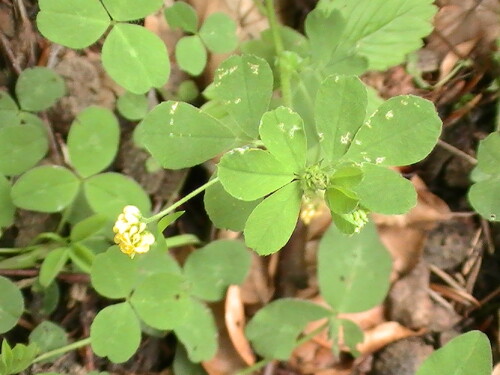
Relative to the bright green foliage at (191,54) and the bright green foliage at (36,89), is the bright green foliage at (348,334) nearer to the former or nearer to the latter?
the bright green foliage at (191,54)

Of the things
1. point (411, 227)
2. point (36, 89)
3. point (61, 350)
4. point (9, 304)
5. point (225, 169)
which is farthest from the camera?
point (411, 227)

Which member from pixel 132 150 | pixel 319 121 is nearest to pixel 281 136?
pixel 319 121

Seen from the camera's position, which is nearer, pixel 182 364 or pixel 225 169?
pixel 225 169

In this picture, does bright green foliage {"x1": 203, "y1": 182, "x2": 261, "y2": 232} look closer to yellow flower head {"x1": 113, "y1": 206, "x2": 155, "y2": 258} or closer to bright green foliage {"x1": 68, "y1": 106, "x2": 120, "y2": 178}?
yellow flower head {"x1": 113, "y1": 206, "x2": 155, "y2": 258}

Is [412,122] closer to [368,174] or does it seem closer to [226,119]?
[368,174]

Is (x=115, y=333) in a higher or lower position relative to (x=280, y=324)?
higher

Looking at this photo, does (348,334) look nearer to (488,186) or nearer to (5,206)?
(488,186)

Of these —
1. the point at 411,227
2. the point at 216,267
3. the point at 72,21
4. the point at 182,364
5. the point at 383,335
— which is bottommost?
the point at 182,364

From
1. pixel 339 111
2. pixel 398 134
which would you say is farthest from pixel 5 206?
pixel 398 134
